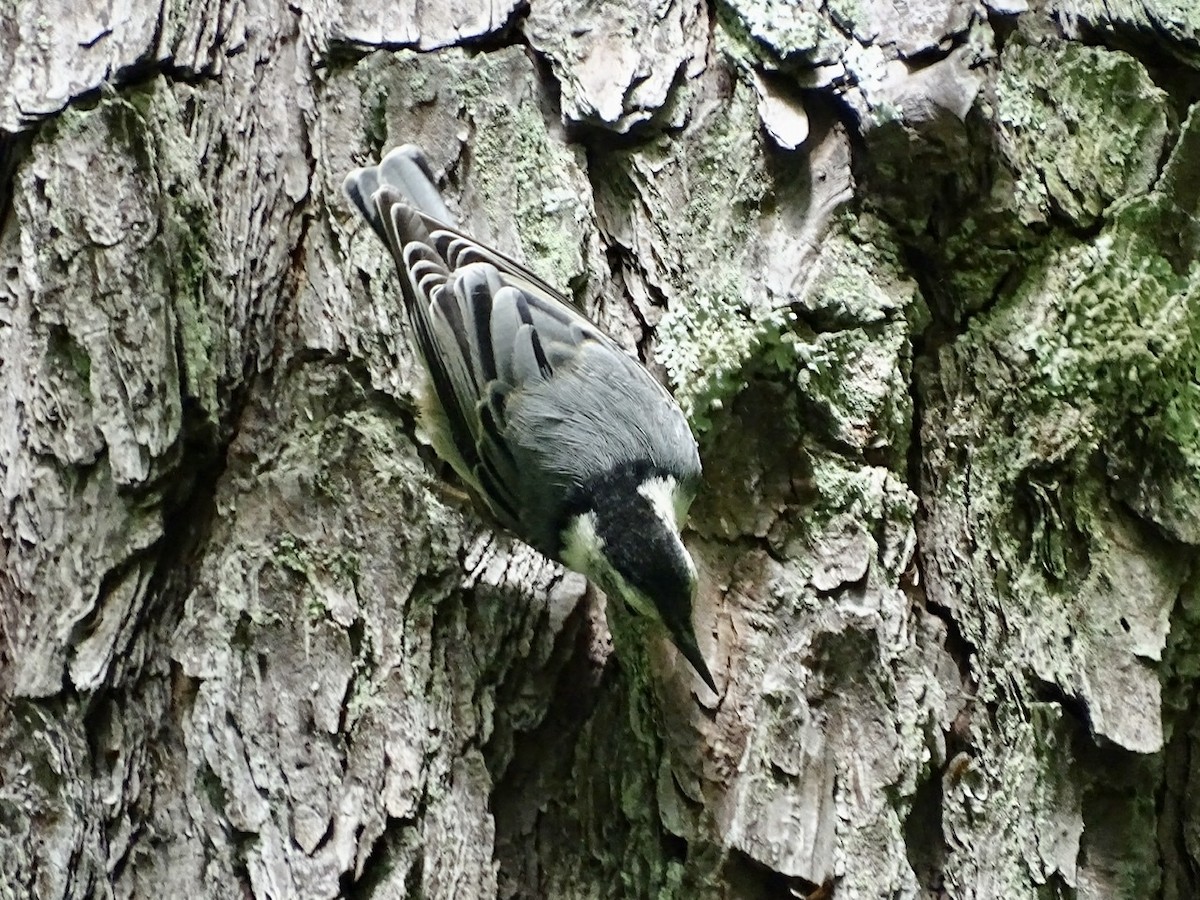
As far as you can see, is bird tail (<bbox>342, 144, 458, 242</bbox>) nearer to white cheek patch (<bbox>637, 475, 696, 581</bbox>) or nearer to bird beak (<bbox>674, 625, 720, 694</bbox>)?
white cheek patch (<bbox>637, 475, 696, 581</bbox>)

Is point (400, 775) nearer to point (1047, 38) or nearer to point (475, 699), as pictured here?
point (475, 699)

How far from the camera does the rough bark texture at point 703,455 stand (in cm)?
Result: 171

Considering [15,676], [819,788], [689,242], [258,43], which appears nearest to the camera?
[819,788]

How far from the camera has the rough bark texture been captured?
1714mm

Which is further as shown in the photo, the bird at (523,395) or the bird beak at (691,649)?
the bird at (523,395)

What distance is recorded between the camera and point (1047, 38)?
1.88 m

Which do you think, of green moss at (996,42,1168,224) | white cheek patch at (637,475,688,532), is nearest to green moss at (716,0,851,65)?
green moss at (996,42,1168,224)

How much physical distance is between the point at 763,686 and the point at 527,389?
2.03 feet

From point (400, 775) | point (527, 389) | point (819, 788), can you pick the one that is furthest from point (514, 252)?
point (819, 788)

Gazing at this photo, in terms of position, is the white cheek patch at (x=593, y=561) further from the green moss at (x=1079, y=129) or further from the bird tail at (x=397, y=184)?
the green moss at (x=1079, y=129)

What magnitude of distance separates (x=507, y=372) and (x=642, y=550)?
419mm

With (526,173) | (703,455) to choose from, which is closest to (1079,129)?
(703,455)

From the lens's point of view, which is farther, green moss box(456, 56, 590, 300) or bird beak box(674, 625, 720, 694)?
green moss box(456, 56, 590, 300)

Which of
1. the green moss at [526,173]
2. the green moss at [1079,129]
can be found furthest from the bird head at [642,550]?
Result: the green moss at [1079,129]
